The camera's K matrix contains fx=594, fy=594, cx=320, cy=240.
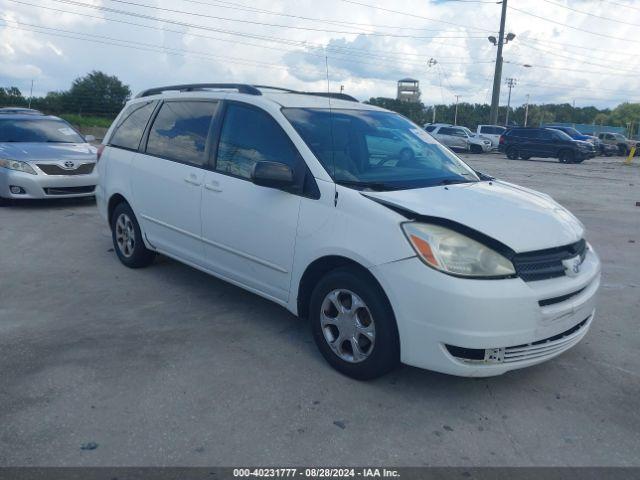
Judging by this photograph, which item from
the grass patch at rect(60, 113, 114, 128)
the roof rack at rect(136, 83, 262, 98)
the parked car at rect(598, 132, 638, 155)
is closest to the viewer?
the roof rack at rect(136, 83, 262, 98)

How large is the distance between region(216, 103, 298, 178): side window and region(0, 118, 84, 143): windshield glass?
7201 mm

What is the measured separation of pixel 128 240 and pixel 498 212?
395 cm

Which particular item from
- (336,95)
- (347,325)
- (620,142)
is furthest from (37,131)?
(620,142)

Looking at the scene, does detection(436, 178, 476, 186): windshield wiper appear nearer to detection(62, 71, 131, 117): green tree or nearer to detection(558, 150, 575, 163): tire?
detection(558, 150, 575, 163): tire

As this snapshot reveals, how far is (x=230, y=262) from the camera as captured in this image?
15.4 ft

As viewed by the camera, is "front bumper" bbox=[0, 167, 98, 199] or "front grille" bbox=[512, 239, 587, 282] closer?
"front grille" bbox=[512, 239, 587, 282]

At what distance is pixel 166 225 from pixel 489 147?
101 feet

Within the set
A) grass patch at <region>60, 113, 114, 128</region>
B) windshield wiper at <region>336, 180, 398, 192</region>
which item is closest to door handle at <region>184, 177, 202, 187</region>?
windshield wiper at <region>336, 180, 398, 192</region>

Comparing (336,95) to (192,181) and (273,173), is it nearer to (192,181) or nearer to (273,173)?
(192,181)

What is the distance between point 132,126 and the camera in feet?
20.0

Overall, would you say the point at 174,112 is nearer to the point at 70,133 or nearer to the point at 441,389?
the point at 441,389

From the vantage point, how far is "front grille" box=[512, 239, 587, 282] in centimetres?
341

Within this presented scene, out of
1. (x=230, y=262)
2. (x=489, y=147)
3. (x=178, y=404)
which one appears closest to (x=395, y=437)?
(x=178, y=404)

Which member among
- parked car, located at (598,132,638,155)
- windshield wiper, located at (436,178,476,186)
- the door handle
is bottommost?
the door handle
